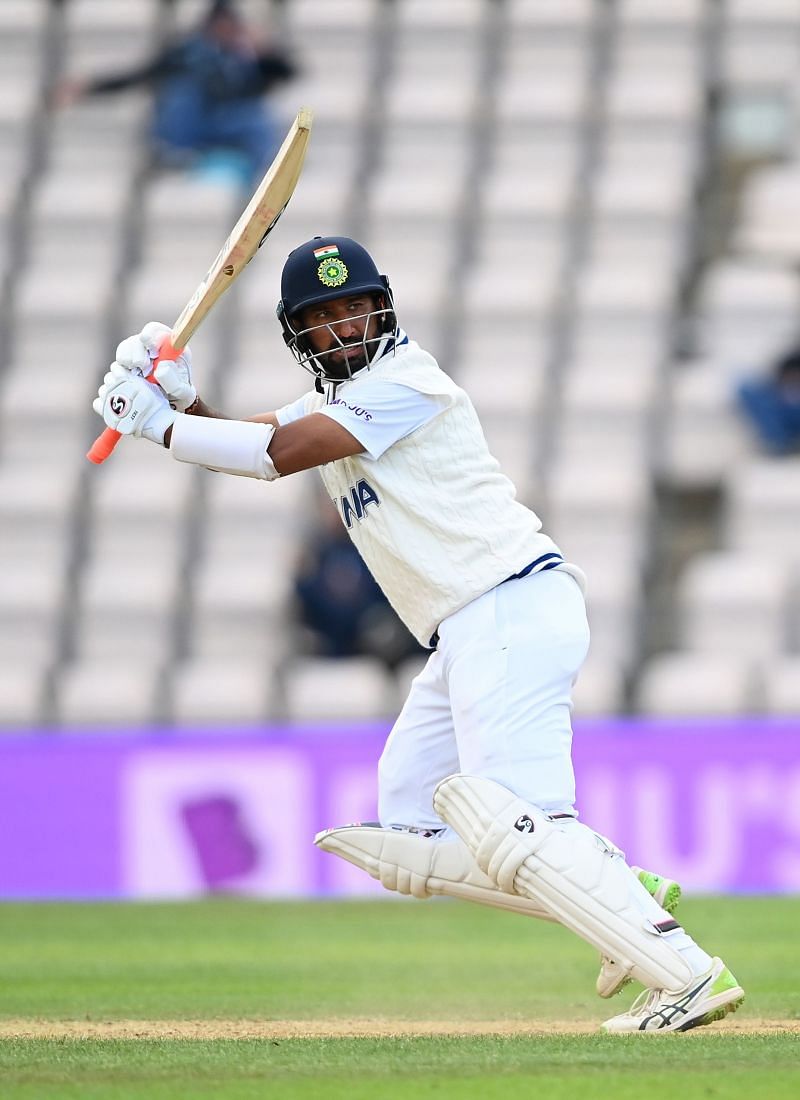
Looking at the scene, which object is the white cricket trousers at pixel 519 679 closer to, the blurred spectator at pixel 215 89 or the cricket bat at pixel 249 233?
the cricket bat at pixel 249 233

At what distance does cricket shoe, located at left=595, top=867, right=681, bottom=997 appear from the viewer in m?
4.27

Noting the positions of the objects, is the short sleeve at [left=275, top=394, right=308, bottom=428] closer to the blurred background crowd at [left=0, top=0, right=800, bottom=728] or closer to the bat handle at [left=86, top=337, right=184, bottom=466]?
the bat handle at [left=86, top=337, right=184, bottom=466]

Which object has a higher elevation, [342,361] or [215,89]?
[215,89]

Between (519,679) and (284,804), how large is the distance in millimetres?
→ 4935

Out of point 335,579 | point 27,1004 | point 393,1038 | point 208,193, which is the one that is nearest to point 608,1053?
point 393,1038

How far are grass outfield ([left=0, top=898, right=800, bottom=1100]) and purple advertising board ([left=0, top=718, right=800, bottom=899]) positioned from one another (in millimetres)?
348

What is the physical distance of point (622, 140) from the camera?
12359mm

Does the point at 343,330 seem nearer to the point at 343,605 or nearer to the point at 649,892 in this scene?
the point at 649,892

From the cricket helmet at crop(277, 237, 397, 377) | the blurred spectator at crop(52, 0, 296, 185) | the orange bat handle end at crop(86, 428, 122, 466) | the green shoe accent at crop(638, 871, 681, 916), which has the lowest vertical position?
the green shoe accent at crop(638, 871, 681, 916)

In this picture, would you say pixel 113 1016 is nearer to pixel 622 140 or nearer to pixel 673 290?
pixel 673 290

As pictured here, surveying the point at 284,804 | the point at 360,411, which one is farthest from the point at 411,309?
the point at 360,411

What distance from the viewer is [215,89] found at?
12.0 m

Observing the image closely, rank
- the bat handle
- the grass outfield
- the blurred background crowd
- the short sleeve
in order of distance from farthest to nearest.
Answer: the blurred background crowd
the short sleeve
the bat handle
the grass outfield

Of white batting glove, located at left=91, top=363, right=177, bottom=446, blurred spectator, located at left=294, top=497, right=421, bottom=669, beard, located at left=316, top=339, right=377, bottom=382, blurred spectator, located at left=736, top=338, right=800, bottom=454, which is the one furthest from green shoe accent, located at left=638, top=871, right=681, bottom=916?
blurred spectator, located at left=736, top=338, right=800, bottom=454
